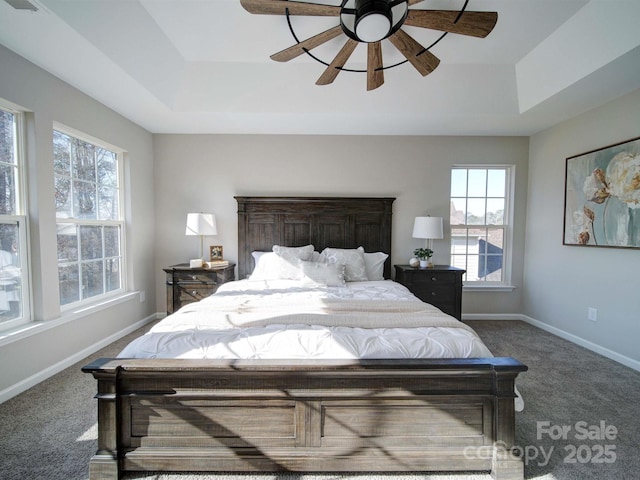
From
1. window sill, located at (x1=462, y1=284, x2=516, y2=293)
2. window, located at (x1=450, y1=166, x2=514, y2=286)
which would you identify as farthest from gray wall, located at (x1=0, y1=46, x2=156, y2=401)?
window sill, located at (x1=462, y1=284, x2=516, y2=293)

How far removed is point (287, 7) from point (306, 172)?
2.32 metres

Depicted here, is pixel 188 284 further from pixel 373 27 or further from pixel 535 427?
pixel 535 427

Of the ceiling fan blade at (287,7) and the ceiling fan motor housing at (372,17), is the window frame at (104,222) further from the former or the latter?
the ceiling fan motor housing at (372,17)

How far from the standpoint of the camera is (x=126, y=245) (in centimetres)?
342

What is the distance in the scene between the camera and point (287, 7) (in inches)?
60.2

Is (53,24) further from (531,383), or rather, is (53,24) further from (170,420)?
(531,383)

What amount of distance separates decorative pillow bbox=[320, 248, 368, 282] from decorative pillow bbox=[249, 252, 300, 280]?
427mm

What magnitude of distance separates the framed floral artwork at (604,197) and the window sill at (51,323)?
5.24 metres

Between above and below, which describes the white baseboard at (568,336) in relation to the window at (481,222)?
below

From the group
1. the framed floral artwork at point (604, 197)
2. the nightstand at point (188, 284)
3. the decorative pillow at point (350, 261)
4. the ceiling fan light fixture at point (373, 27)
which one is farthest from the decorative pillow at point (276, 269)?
the framed floral artwork at point (604, 197)

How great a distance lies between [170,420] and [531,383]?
2720mm

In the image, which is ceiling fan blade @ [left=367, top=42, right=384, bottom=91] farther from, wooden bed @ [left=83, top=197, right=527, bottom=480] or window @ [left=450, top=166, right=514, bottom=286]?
window @ [left=450, top=166, right=514, bottom=286]

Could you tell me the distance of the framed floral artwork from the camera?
2.62 meters

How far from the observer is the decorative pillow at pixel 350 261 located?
323 centimetres
